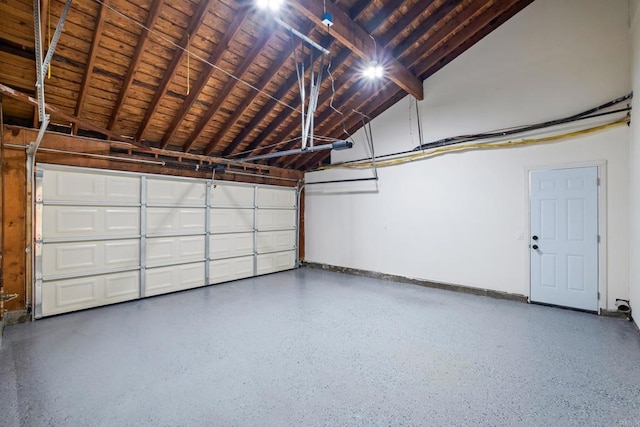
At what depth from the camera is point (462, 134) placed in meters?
4.95

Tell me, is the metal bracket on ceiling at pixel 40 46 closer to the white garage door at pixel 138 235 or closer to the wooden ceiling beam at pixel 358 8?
the white garage door at pixel 138 235

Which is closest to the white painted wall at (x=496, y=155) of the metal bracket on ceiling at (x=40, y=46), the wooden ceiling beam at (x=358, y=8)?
the wooden ceiling beam at (x=358, y=8)

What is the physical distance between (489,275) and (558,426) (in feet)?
10.4

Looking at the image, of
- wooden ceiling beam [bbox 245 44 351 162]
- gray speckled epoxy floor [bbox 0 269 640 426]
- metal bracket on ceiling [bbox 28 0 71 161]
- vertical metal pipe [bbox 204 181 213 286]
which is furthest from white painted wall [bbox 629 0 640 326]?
vertical metal pipe [bbox 204 181 213 286]

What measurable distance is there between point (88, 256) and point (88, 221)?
52 cm

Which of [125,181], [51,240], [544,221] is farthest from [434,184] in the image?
[51,240]

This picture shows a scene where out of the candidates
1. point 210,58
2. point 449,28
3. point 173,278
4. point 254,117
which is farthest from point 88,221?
point 449,28

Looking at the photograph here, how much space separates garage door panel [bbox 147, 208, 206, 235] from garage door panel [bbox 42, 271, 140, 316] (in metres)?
0.82

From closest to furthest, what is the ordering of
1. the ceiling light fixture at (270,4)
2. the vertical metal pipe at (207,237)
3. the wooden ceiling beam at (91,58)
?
the ceiling light fixture at (270,4) < the wooden ceiling beam at (91,58) < the vertical metal pipe at (207,237)

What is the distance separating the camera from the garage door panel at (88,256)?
387 centimetres

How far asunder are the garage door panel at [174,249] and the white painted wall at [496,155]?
339cm

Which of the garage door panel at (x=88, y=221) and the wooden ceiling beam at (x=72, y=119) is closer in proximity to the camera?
the wooden ceiling beam at (x=72, y=119)

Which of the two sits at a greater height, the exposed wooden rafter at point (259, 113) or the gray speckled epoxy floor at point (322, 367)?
the exposed wooden rafter at point (259, 113)

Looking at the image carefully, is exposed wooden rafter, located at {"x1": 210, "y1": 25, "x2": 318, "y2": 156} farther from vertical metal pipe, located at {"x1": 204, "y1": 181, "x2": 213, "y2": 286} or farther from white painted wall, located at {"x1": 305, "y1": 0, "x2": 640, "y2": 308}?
white painted wall, located at {"x1": 305, "y1": 0, "x2": 640, "y2": 308}
